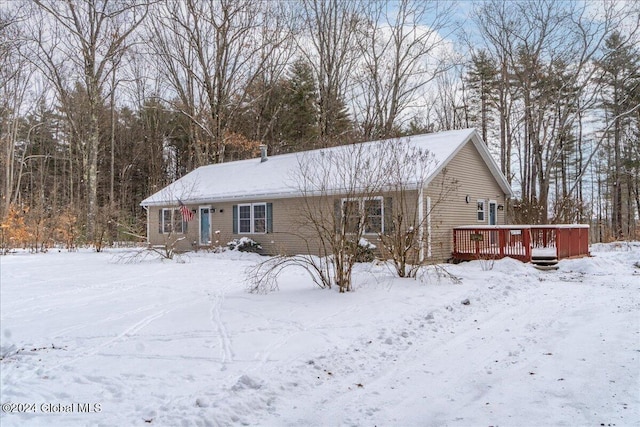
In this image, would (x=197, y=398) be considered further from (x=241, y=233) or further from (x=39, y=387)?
(x=241, y=233)

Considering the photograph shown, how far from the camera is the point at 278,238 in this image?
1578 cm

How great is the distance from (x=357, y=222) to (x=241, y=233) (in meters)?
10.1

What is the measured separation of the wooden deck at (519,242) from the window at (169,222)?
1161cm

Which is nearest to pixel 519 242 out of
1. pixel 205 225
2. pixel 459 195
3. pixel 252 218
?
pixel 459 195

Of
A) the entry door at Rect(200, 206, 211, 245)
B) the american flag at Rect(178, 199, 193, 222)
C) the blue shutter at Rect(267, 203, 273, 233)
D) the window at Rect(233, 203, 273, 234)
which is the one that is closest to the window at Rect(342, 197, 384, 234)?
the blue shutter at Rect(267, 203, 273, 233)

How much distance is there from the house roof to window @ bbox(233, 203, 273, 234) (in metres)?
0.49

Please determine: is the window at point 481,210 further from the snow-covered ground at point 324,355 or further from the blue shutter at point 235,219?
the blue shutter at point 235,219

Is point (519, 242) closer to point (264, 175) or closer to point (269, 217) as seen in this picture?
point (269, 217)

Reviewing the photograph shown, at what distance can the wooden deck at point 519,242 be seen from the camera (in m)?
11.7

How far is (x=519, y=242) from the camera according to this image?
39.2ft

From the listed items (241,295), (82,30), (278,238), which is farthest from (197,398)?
(82,30)

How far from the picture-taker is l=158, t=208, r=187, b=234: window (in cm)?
1875

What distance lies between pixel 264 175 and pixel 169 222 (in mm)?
5390

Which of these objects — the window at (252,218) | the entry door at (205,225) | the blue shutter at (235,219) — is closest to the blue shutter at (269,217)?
the window at (252,218)
